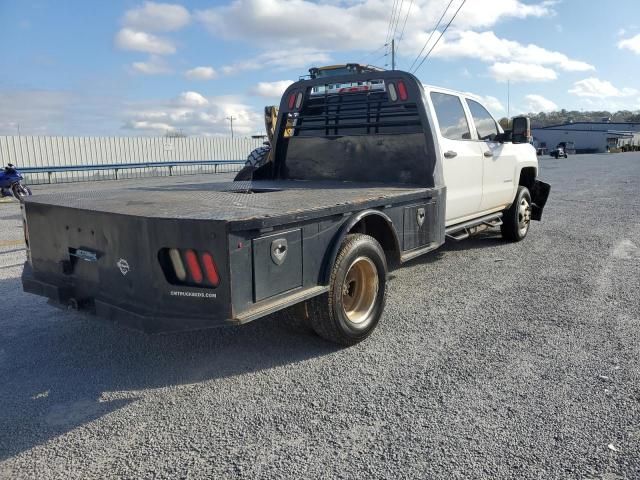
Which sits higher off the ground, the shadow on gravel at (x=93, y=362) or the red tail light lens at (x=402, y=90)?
the red tail light lens at (x=402, y=90)

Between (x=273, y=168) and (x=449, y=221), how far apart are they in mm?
2240

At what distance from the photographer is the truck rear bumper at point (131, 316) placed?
3111mm

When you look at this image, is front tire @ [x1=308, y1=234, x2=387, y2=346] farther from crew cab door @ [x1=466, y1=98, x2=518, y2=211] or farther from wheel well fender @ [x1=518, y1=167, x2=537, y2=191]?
wheel well fender @ [x1=518, y1=167, x2=537, y2=191]

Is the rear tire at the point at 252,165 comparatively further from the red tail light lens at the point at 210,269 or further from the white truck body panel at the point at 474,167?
the red tail light lens at the point at 210,269

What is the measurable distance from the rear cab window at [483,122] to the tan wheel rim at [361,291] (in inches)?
133

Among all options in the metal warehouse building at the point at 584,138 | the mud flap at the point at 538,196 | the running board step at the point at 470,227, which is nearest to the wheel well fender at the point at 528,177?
the mud flap at the point at 538,196

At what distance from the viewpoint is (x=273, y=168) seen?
665cm

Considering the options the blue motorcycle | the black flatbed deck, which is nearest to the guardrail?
the blue motorcycle

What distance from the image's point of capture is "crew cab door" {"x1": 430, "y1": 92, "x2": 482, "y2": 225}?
19.1 ft

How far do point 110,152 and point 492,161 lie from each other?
2715 centimetres

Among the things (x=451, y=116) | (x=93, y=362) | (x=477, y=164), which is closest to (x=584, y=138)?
(x=477, y=164)

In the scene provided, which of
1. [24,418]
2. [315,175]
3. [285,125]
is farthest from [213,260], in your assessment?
[285,125]

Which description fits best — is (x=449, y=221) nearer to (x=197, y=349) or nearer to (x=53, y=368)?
(x=197, y=349)

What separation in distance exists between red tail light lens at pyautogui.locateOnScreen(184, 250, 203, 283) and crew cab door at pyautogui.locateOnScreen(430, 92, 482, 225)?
3.39 metres
